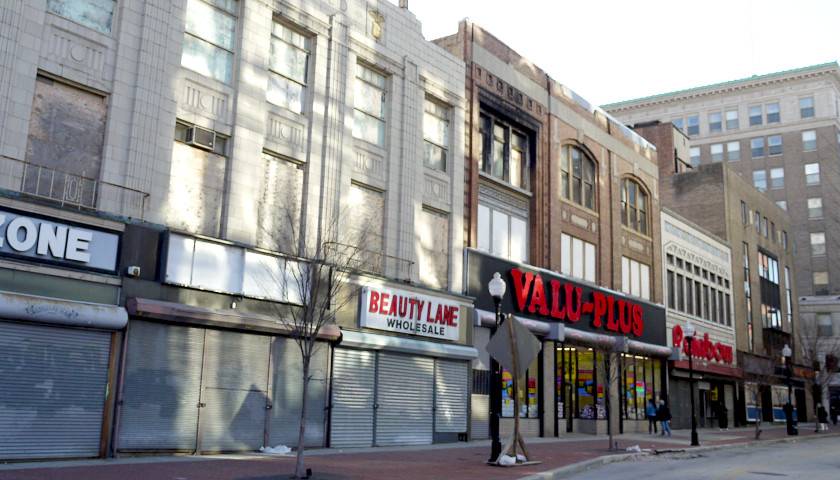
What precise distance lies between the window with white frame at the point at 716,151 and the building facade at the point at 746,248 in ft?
84.2

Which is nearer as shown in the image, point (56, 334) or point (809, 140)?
point (56, 334)

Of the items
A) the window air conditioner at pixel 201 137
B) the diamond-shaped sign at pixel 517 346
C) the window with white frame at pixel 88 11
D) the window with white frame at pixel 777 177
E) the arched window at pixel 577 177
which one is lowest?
the diamond-shaped sign at pixel 517 346

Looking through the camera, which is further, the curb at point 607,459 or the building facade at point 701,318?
the building facade at point 701,318

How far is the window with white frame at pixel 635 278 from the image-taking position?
40.5m

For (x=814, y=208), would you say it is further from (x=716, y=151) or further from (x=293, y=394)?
(x=293, y=394)

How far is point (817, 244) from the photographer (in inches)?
3406

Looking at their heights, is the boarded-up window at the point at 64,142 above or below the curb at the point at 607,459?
above

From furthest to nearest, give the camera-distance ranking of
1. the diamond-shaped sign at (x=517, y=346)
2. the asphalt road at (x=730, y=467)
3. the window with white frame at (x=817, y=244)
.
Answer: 1. the window with white frame at (x=817, y=244)
2. the asphalt road at (x=730, y=467)
3. the diamond-shaped sign at (x=517, y=346)

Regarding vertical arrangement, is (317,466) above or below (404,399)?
below

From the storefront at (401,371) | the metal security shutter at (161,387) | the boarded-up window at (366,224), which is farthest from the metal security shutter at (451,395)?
the metal security shutter at (161,387)

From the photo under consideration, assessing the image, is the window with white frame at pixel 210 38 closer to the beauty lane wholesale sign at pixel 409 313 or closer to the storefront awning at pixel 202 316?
the storefront awning at pixel 202 316

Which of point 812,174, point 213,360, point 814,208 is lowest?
point 213,360

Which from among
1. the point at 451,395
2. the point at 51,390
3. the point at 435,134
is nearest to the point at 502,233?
the point at 435,134

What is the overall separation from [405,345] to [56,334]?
1070 cm
